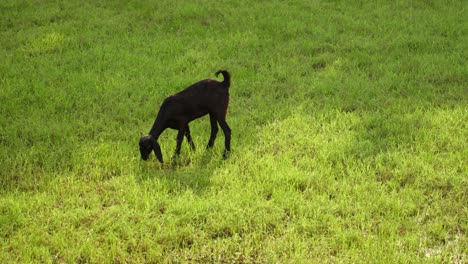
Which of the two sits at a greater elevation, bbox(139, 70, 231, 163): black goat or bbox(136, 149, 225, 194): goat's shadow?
bbox(139, 70, 231, 163): black goat

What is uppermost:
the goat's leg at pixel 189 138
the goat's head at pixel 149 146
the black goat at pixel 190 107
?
the black goat at pixel 190 107

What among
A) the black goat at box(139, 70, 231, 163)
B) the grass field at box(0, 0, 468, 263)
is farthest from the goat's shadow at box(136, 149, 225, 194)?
the black goat at box(139, 70, 231, 163)

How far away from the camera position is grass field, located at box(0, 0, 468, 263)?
539cm

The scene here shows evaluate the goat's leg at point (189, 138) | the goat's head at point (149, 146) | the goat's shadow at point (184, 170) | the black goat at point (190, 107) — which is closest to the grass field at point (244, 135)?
the goat's shadow at point (184, 170)

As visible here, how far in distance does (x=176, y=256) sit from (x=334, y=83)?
534cm

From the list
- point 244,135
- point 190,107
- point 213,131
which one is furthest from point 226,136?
point 244,135

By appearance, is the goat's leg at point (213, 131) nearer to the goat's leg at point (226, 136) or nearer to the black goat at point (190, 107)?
the black goat at point (190, 107)

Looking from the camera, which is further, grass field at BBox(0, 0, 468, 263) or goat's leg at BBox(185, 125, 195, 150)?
goat's leg at BBox(185, 125, 195, 150)

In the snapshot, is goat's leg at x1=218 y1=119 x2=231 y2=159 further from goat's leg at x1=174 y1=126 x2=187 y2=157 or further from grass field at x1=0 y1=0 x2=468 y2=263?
goat's leg at x1=174 y1=126 x2=187 y2=157

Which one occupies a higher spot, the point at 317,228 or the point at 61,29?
the point at 61,29

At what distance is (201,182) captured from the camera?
646cm

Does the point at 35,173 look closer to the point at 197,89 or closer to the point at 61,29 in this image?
the point at 197,89

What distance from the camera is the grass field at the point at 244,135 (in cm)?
539

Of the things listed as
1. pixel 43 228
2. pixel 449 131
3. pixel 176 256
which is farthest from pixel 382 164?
pixel 43 228
